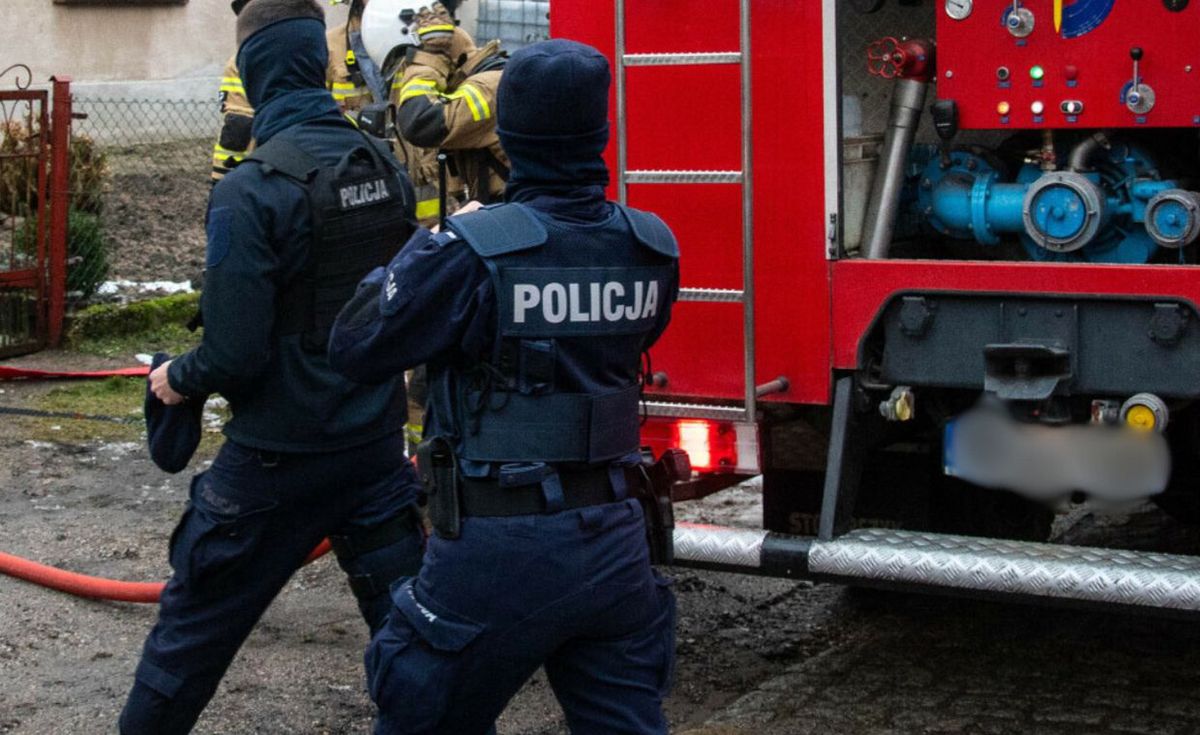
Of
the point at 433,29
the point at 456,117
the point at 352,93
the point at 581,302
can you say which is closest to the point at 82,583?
the point at 456,117

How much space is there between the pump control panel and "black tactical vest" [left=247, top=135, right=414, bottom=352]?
1.61m

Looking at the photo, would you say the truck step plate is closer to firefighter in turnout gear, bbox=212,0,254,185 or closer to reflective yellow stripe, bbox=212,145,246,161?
firefighter in turnout gear, bbox=212,0,254,185

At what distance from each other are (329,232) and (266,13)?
0.52 metres

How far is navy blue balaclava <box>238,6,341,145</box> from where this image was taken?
416cm

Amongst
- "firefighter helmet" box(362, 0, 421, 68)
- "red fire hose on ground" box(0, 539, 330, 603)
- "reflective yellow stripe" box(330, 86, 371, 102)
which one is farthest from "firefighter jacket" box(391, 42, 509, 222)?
"red fire hose on ground" box(0, 539, 330, 603)

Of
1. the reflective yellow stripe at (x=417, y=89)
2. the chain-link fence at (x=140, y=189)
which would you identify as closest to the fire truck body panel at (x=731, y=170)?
the reflective yellow stripe at (x=417, y=89)

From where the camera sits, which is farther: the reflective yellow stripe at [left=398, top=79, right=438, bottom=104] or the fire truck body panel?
the reflective yellow stripe at [left=398, top=79, right=438, bottom=104]

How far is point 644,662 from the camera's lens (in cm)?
337

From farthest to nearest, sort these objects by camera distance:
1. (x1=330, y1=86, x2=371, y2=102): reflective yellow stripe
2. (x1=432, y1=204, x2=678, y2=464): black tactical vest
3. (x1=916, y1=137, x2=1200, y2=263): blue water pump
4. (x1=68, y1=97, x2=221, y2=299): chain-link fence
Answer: (x1=68, y1=97, x2=221, y2=299): chain-link fence → (x1=330, y1=86, x2=371, y2=102): reflective yellow stripe → (x1=916, y1=137, x2=1200, y2=263): blue water pump → (x1=432, y1=204, x2=678, y2=464): black tactical vest

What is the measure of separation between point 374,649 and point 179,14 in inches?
547

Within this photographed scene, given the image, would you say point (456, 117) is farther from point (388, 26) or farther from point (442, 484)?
point (442, 484)

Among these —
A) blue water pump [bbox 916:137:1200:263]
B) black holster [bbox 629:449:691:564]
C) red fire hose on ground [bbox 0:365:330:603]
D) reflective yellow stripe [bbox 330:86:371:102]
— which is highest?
reflective yellow stripe [bbox 330:86:371:102]

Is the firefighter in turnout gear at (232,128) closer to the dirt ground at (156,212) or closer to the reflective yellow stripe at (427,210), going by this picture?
the reflective yellow stripe at (427,210)

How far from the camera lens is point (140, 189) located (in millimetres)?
13039
